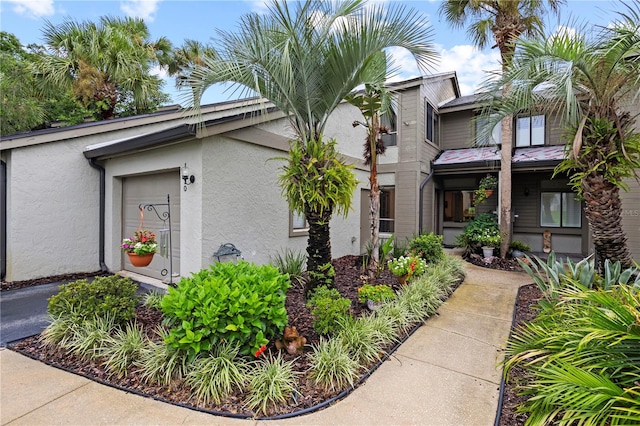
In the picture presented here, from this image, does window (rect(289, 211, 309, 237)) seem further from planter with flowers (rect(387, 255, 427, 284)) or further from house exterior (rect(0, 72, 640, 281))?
planter with flowers (rect(387, 255, 427, 284))

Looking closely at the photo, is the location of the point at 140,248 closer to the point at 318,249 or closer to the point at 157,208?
the point at 157,208

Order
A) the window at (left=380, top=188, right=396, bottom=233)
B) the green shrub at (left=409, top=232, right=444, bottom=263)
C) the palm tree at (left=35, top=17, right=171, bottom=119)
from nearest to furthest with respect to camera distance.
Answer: the green shrub at (left=409, top=232, right=444, bottom=263)
the palm tree at (left=35, top=17, right=171, bottom=119)
the window at (left=380, top=188, right=396, bottom=233)

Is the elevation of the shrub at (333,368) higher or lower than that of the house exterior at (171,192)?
lower

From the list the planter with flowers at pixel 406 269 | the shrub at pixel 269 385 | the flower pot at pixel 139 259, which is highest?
the flower pot at pixel 139 259

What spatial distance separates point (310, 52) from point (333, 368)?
4357mm

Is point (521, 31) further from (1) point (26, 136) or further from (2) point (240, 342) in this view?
(1) point (26, 136)

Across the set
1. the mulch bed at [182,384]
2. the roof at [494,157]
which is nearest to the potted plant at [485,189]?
the roof at [494,157]

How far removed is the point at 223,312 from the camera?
10.3ft

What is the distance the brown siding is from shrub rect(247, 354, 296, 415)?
12.5m

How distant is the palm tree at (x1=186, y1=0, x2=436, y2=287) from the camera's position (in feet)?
14.4

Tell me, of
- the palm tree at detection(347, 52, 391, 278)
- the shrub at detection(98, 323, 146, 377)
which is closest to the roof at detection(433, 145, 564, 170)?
the palm tree at detection(347, 52, 391, 278)

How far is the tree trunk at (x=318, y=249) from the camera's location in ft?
16.5

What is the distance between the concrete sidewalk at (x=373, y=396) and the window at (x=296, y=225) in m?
3.97

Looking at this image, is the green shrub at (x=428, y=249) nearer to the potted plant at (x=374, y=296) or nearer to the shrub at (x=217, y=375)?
the potted plant at (x=374, y=296)
